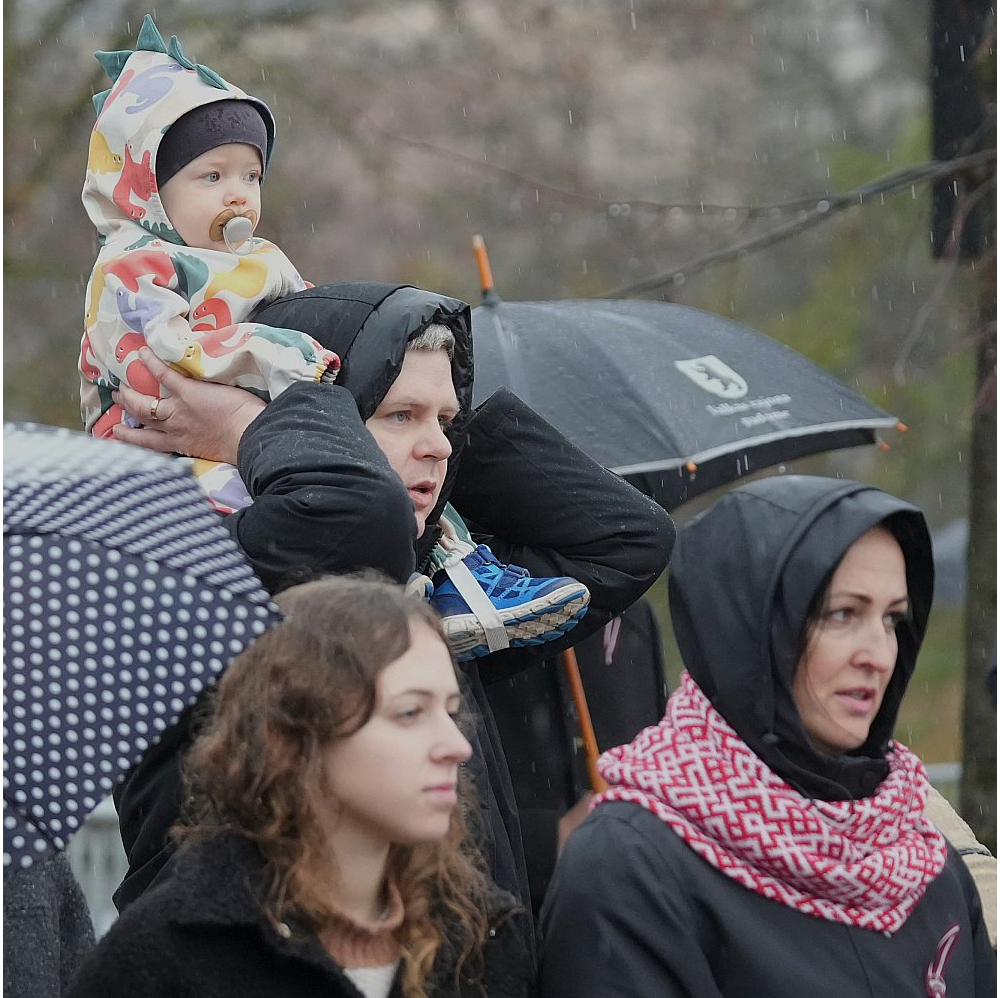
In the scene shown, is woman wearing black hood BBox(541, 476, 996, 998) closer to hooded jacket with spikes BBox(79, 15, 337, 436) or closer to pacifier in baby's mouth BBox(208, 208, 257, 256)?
hooded jacket with spikes BBox(79, 15, 337, 436)

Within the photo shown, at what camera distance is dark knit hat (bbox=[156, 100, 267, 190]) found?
11.5 ft

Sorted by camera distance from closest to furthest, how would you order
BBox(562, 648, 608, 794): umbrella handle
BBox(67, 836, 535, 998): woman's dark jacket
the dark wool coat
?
1. BBox(67, 836, 535, 998): woman's dark jacket
2. the dark wool coat
3. BBox(562, 648, 608, 794): umbrella handle

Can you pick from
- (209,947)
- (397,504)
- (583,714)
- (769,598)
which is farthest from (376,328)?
(583,714)

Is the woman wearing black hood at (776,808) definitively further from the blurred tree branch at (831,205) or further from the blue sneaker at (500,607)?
the blurred tree branch at (831,205)

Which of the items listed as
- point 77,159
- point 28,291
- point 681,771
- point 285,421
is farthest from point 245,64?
point 681,771

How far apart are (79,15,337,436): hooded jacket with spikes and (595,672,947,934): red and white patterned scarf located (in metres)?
0.99

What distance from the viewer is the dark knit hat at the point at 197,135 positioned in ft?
11.5

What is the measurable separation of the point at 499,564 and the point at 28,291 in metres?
8.24

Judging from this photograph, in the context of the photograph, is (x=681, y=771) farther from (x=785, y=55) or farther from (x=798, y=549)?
(x=785, y=55)

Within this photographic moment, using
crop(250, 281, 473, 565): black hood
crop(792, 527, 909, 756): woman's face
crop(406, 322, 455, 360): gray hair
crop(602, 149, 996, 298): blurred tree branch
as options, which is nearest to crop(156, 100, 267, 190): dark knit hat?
crop(250, 281, 473, 565): black hood

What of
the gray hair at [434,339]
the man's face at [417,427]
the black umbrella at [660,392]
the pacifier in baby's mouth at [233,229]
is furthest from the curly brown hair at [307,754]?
the black umbrella at [660,392]

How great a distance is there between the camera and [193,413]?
10.6 ft

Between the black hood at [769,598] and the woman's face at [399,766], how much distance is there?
46 centimetres

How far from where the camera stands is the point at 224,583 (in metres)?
2.14
